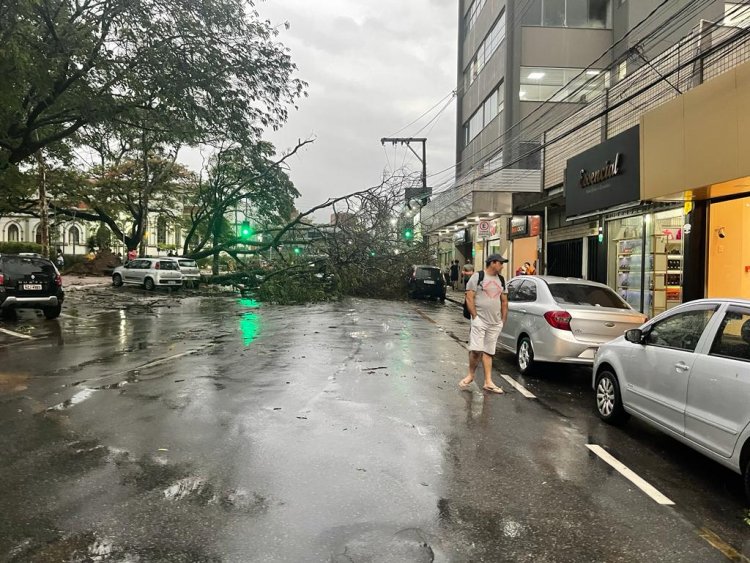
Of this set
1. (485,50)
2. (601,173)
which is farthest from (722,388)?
(485,50)

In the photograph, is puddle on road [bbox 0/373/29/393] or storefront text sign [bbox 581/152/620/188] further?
storefront text sign [bbox 581/152/620/188]

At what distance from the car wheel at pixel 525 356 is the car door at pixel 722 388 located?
13.2 feet

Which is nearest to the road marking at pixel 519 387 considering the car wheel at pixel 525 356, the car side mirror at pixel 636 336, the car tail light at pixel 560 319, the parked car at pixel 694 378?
the car wheel at pixel 525 356

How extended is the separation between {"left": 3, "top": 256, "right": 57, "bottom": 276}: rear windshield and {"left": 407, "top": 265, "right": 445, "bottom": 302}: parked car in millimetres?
15892

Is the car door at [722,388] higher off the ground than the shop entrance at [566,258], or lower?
lower

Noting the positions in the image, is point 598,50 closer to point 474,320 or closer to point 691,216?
point 691,216

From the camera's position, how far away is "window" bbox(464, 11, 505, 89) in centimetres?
3020

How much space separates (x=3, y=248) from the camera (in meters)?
52.0

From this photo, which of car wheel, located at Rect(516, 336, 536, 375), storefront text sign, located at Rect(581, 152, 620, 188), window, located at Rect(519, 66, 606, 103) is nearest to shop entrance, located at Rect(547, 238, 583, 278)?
storefront text sign, located at Rect(581, 152, 620, 188)

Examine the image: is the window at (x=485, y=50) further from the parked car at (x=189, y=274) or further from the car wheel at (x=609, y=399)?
the car wheel at (x=609, y=399)

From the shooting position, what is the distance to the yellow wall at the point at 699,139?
887cm

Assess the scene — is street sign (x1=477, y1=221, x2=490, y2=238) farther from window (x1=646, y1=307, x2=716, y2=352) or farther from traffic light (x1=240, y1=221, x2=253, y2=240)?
window (x1=646, y1=307, x2=716, y2=352)

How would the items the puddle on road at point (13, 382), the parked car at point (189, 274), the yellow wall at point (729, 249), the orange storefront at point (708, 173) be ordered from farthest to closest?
the parked car at point (189, 274)
the yellow wall at point (729, 249)
the orange storefront at point (708, 173)
the puddle on road at point (13, 382)

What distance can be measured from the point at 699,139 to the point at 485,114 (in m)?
25.0
